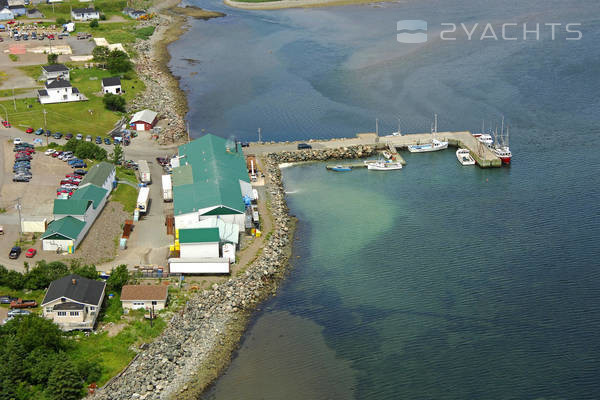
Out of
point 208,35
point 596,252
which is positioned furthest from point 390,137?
point 208,35

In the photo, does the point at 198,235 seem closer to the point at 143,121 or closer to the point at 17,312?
the point at 17,312

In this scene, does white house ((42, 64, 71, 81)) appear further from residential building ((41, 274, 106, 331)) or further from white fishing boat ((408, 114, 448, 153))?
residential building ((41, 274, 106, 331))

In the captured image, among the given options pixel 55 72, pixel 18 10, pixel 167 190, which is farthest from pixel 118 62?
pixel 18 10

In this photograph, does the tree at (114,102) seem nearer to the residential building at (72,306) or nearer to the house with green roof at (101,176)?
the house with green roof at (101,176)

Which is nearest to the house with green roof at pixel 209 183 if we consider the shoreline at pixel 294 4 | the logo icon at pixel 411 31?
the logo icon at pixel 411 31

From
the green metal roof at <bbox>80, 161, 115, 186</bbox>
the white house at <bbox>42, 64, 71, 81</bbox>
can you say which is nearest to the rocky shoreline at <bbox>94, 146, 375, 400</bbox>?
the green metal roof at <bbox>80, 161, 115, 186</bbox>

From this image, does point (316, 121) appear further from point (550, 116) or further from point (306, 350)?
point (306, 350)
